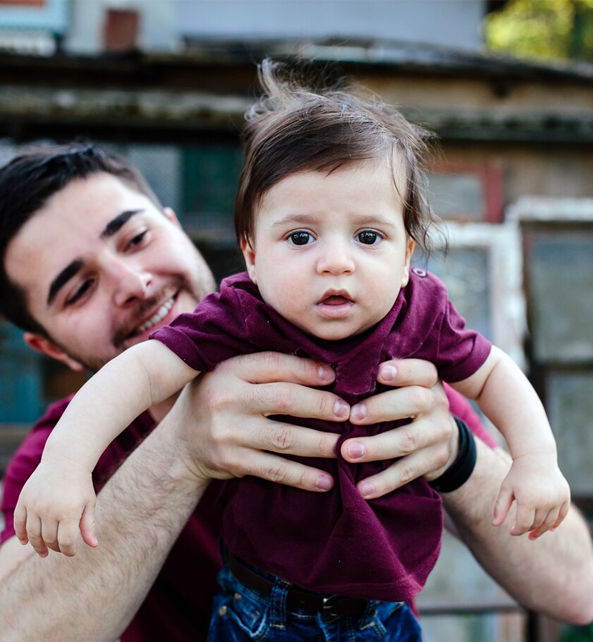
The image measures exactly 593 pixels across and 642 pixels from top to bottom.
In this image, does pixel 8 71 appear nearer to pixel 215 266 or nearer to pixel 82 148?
pixel 215 266

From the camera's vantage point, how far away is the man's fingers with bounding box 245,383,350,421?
1.45 metres

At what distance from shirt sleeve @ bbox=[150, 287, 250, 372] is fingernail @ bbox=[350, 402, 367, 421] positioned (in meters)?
0.29

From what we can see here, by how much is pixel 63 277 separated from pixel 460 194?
3.78 meters

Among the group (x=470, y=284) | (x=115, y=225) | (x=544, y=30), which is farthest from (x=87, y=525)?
Result: (x=544, y=30)

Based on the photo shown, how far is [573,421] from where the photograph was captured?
4848 millimetres

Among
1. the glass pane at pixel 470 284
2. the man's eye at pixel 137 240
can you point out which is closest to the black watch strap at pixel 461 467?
the man's eye at pixel 137 240

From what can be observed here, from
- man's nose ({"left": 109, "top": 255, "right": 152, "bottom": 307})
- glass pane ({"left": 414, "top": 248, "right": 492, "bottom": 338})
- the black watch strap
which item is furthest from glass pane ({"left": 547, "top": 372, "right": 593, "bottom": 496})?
man's nose ({"left": 109, "top": 255, "right": 152, "bottom": 307})

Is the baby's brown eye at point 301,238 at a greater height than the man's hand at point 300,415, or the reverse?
the baby's brown eye at point 301,238

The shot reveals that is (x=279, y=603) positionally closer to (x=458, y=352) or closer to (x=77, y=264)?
(x=458, y=352)

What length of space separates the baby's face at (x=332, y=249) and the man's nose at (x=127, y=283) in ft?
2.36

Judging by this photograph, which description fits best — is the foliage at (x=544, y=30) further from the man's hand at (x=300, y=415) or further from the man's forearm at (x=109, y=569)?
the man's forearm at (x=109, y=569)

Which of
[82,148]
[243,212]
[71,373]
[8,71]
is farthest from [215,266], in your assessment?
[243,212]

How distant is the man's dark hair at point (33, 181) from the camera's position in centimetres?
221

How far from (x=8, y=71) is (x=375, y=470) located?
475 centimetres
